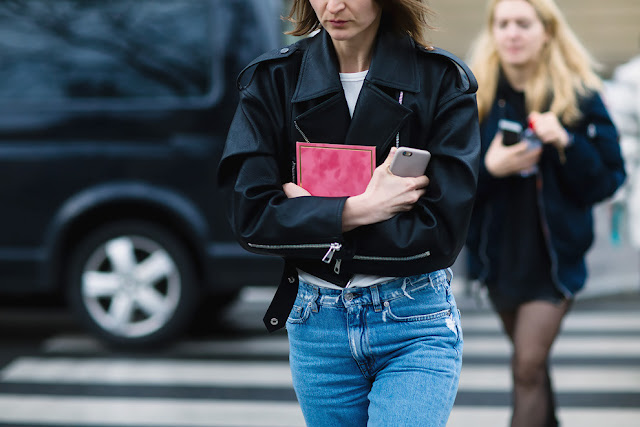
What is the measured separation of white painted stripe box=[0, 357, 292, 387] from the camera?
203 inches

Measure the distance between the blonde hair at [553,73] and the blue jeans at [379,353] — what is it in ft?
4.52

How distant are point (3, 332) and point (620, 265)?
214 inches

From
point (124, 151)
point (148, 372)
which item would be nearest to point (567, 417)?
point (148, 372)

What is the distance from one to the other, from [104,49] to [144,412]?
2.20 metres

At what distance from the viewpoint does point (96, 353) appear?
18.9 ft

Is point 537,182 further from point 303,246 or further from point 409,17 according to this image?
point 303,246

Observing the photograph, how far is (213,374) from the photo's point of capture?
5.31m

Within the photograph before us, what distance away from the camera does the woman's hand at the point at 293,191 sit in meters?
2.10

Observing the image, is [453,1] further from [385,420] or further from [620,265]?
[385,420]

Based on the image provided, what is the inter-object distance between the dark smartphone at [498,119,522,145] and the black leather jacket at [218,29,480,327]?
114cm

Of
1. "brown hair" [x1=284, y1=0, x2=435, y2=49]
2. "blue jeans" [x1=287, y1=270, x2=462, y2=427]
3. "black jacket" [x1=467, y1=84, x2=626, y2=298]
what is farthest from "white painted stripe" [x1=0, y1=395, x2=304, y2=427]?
"brown hair" [x1=284, y1=0, x2=435, y2=49]

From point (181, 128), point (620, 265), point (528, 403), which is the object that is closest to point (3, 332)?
point (181, 128)

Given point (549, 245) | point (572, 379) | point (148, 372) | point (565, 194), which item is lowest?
point (572, 379)

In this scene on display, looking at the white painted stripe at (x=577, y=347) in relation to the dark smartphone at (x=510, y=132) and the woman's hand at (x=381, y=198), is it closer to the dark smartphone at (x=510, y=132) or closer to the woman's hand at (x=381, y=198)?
the dark smartphone at (x=510, y=132)
